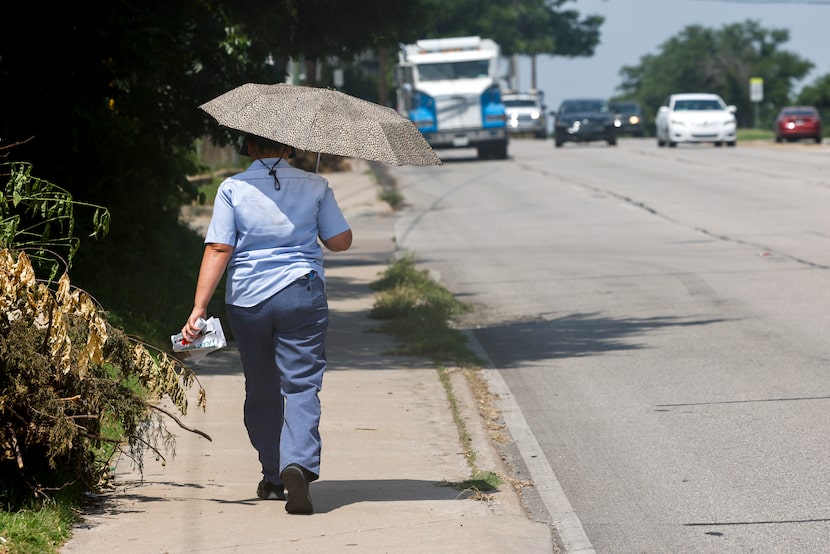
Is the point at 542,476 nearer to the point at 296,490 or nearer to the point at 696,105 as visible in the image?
the point at 296,490

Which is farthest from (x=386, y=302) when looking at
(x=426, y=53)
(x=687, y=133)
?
(x=687, y=133)

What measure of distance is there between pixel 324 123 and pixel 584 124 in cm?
4696

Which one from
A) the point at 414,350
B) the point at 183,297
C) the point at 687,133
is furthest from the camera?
the point at 687,133

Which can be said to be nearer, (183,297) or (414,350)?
(414,350)

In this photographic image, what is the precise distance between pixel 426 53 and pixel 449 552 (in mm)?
35488

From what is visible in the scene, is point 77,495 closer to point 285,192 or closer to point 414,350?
point 285,192

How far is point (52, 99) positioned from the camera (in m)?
11.0

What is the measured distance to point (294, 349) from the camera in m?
6.05

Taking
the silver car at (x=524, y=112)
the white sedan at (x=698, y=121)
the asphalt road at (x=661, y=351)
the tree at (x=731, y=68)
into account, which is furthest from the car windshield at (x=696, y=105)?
the tree at (x=731, y=68)

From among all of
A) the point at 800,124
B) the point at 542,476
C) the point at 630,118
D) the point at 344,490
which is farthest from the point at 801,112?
the point at 344,490

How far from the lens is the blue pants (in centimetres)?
601

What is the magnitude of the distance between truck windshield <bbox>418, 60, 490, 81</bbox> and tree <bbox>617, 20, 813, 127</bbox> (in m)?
51.2

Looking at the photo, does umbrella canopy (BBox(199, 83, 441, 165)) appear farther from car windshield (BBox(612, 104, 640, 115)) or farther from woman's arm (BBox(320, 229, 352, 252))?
car windshield (BBox(612, 104, 640, 115))

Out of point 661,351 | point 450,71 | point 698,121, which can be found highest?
point 450,71
